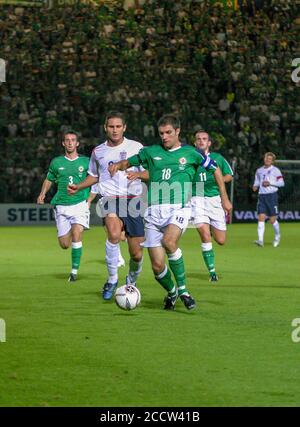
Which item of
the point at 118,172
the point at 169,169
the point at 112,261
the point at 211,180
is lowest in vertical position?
the point at 112,261

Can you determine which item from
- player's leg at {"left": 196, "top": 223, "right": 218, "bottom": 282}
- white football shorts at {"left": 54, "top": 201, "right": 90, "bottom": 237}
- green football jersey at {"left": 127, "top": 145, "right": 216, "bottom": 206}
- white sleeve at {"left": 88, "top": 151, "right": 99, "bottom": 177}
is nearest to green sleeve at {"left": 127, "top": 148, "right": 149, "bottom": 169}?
green football jersey at {"left": 127, "top": 145, "right": 216, "bottom": 206}

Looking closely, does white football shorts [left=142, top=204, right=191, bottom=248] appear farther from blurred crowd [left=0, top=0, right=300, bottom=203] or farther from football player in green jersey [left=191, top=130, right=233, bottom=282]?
blurred crowd [left=0, top=0, right=300, bottom=203]

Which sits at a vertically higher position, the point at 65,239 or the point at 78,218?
the point at 78,218

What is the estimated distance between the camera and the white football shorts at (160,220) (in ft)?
38.2

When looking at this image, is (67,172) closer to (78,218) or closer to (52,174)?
(52,174)

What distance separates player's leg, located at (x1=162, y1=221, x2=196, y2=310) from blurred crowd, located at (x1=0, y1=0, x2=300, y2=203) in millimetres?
20274

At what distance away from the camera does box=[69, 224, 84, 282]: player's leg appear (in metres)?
15.8

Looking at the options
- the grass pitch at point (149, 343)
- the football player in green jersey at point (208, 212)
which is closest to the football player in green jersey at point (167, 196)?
the grass pitch at point (149, 343)

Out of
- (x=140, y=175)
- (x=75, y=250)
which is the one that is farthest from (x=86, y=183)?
(x=75, y=250)

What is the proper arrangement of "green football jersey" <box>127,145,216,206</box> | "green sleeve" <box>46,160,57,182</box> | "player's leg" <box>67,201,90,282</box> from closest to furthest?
1. "green football jersey" <box>127,145,216,206</box>
2. "player's leg" <box>67,201,90,282</box>
3. "green sleeve" <box>46,160,57,182</box>

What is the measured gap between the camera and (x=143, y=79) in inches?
1363

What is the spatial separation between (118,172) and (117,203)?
0.39 m

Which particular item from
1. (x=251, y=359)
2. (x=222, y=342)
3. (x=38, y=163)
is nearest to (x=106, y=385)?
(x=251, y=359)

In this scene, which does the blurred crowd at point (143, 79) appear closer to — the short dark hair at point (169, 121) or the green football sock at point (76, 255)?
the green football sock at point (76, 255)
